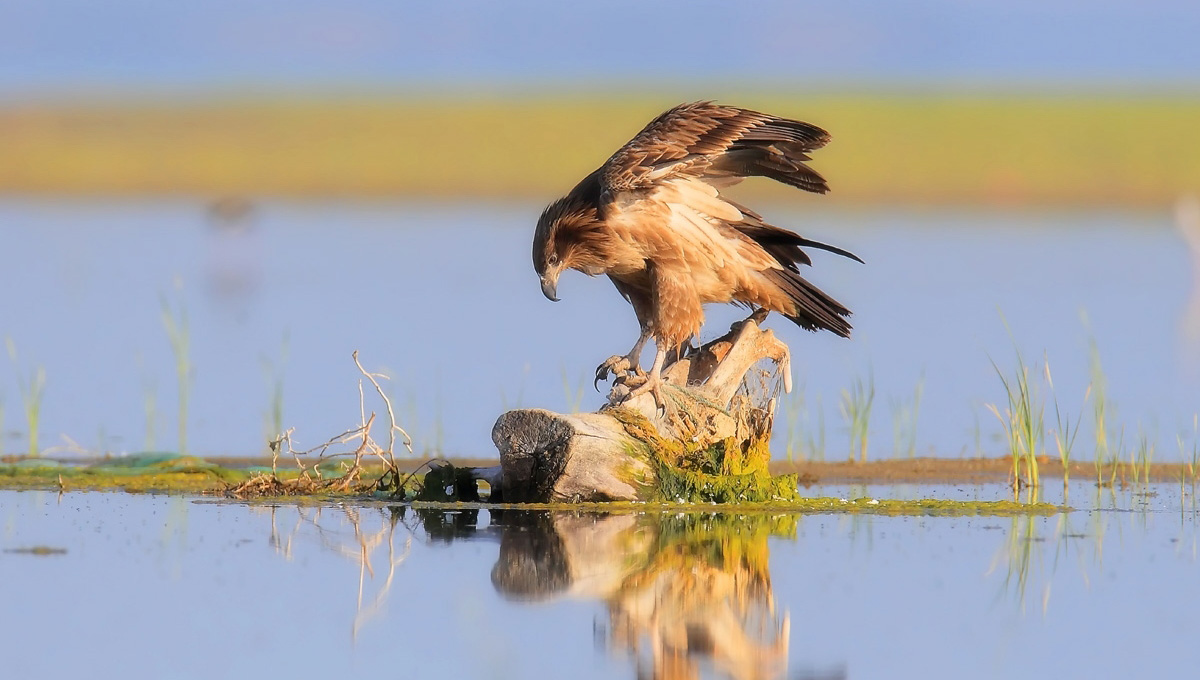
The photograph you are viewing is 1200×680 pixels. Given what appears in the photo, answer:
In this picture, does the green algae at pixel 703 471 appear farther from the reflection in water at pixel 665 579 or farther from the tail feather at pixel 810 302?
the tail feather at pixel 810 302

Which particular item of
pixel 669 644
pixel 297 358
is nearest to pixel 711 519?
pixel 669 644

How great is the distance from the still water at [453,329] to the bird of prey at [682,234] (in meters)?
1.68

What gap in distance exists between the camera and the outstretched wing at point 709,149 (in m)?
10.5

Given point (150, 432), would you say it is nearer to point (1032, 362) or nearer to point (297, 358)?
point (297, 358)

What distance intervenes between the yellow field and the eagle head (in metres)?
34.9

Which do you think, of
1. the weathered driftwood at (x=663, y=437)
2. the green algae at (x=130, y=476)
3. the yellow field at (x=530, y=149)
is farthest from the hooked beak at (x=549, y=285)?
the yellow field at (x=530, y=149)

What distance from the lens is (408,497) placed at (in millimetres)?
10227

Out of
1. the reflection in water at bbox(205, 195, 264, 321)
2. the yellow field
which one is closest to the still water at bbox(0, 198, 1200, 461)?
the reflection in water at bbox(205, 195, 264, 321)

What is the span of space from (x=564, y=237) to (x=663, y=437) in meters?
1.40

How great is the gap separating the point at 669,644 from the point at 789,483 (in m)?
3.58

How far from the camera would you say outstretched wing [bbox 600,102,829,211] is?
10.5 m

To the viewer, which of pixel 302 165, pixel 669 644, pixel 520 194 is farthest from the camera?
pixel 302 165

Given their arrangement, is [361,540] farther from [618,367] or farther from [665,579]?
[618,367]

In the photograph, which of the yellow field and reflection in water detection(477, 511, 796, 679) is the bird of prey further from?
the yellow field
